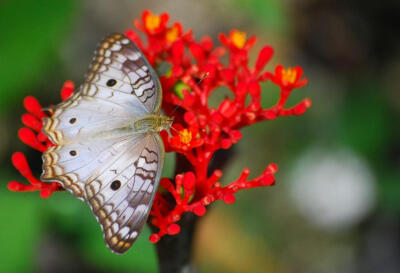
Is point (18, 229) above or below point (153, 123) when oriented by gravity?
below

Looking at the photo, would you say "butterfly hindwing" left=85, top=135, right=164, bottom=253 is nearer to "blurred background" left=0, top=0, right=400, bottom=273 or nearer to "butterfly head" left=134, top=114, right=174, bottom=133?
"butterfly head" left=134, top=114, right=174, bottom=133

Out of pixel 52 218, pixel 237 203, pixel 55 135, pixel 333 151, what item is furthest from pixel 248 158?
pixel 55 135

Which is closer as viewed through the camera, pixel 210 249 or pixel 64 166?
pixel 64 166

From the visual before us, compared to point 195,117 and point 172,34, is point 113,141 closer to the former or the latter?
point 195,117

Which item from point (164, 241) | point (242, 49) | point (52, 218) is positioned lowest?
point (52, 218)

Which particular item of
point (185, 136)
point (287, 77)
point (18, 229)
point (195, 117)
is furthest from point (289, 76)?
point (18, 229)

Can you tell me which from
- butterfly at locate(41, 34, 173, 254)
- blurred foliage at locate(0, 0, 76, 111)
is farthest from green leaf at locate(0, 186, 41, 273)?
butterfly at locate(41, 34, 173, 254)

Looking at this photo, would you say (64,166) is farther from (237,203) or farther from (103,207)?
(237,203)

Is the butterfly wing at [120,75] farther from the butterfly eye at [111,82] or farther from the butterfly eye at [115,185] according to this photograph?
the butterfly eye at [115,185]

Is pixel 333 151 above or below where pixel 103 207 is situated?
below
